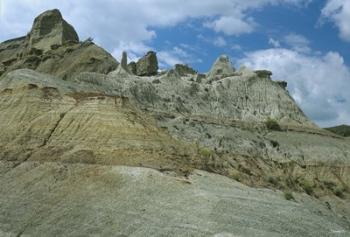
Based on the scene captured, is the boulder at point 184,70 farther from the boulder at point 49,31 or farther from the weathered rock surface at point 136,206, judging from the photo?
the weathered rock surface at point 136,206

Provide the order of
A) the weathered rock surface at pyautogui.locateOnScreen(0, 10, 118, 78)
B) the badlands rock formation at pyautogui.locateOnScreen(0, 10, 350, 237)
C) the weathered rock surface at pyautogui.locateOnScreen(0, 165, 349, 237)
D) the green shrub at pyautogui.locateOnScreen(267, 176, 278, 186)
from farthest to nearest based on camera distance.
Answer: the weathered rock surface at pyautogui.locateOnScreen(0, 10, 118, 78), the green shrub at pyautogui.locateOnScreen(267, 176, 278, 186), the badlands rock formation at pyautogui.locateOnScreen(0, 10, 350, 237), the weathered rock surface at pyautogui.locateOnScreen(0, 165, 349, 237)

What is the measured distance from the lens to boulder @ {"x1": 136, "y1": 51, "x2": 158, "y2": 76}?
277 feet

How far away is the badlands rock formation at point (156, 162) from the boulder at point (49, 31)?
18.5 meters

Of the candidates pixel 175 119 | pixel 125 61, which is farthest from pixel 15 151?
pixel 125 61

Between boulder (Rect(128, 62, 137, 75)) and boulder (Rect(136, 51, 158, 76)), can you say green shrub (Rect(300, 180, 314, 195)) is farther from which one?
boulder (Rect(128, 62, 137, 75))

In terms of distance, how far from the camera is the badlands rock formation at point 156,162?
3538cm

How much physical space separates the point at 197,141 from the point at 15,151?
18839 mm

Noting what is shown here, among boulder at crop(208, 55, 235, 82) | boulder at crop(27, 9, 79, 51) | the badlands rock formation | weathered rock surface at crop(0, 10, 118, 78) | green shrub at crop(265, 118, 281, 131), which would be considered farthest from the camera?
boulder at crop(27, 9, 79, 51)

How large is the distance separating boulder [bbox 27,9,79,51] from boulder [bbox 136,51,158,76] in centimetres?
1468

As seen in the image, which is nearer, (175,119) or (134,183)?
(134,183)

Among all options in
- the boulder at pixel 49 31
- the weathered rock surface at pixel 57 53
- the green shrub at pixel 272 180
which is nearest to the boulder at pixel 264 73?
the weathered rock surface at pixel 57 53

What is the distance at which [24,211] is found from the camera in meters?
38.0

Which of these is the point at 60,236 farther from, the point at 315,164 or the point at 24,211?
the point at 315,164

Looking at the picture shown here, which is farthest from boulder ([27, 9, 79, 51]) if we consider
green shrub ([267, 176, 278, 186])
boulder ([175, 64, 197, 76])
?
green shrub ([267, 176, 278, 186])
